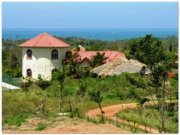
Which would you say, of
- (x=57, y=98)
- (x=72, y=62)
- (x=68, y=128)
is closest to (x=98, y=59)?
(x=72, y=62)

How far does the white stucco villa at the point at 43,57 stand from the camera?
842 inches

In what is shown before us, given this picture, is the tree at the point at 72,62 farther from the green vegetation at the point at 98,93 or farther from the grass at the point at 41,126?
the grass at the point at 41,126

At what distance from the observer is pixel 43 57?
21.5m

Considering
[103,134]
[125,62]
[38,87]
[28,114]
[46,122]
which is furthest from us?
[125,62]

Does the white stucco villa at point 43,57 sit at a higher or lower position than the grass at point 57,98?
higher

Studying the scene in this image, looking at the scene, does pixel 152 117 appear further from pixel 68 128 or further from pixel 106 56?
pixel 106 56

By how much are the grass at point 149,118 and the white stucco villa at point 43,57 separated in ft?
32.9

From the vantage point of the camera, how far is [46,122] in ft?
29.5

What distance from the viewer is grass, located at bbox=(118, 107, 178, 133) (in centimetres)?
906

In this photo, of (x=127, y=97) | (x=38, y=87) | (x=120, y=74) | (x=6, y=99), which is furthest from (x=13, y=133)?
(x=120, y=74)

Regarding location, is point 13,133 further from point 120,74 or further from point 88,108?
point 120,74

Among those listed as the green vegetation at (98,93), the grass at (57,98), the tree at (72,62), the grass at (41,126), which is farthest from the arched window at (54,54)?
the grass at (41,126)

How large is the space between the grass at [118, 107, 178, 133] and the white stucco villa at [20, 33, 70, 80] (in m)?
10.0

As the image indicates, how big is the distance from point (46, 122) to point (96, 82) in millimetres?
7734
